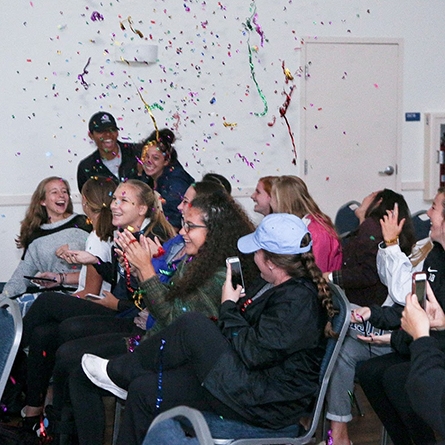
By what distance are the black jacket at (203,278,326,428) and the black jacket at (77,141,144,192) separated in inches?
116

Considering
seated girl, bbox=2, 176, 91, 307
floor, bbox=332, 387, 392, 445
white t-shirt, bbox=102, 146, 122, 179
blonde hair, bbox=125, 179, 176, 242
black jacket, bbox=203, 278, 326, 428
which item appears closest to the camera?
black jacket, bbox=203, 278, 326, 428

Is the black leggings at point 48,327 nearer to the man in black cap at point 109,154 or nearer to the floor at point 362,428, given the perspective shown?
the floor at point 362,428

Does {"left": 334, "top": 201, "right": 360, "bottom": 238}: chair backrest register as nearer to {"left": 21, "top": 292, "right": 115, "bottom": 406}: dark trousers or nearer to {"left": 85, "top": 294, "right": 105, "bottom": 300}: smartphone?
{"left": 85, "top": 294, "right": 105, "bottom": 300}: smartphone

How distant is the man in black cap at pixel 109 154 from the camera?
5.31 metres

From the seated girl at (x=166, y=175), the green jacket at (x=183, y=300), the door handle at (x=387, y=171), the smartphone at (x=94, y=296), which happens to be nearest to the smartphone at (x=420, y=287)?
the green jacket at (x=183, y=300)

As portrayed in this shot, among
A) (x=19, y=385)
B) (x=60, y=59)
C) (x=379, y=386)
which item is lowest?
(x=19, y=385)

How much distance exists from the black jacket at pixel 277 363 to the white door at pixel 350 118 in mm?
4344

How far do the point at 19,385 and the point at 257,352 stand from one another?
183cm

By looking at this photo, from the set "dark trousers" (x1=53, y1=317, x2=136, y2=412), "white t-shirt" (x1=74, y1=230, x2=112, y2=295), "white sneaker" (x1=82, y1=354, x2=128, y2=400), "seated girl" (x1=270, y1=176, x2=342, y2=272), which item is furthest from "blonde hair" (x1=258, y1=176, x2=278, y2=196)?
"white sneaker" (x1=82, y1=354, x2=128, y2=400)

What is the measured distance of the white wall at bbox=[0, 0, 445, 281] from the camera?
588 cm

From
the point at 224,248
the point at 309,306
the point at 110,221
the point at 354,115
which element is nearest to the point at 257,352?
the point at 309,306

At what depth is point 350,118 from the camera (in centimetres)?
682

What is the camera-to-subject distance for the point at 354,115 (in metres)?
6.82

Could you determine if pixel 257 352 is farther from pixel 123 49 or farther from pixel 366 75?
pixel 366 75
